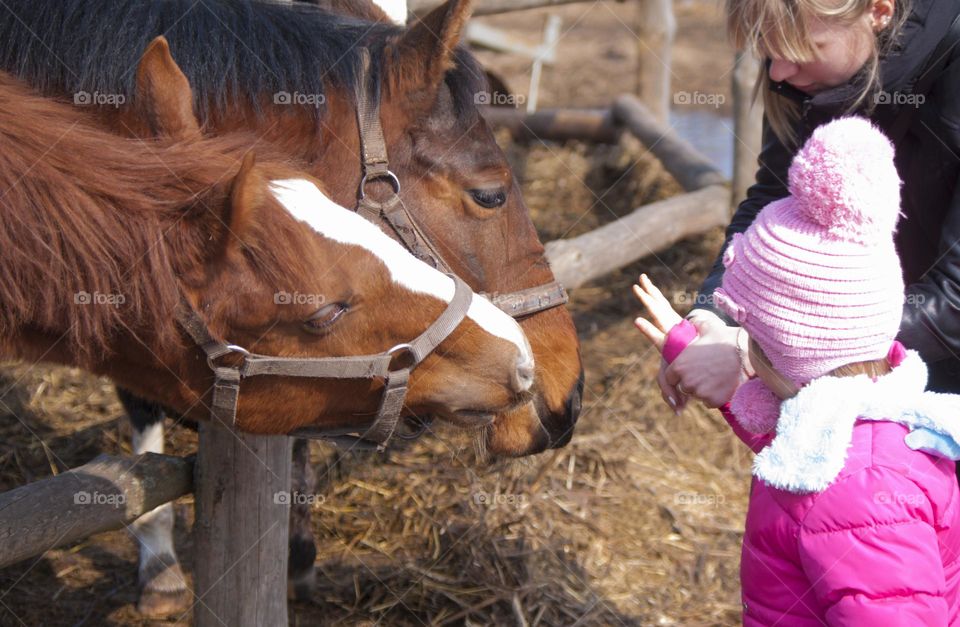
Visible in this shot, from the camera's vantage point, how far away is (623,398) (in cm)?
455

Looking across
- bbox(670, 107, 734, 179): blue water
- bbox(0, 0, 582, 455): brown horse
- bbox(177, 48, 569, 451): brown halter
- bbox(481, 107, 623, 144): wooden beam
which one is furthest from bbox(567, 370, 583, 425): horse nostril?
bbox(670, 107, 734, 179): blue water

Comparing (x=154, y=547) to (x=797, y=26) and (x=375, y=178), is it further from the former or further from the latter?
(x=797, y=26)

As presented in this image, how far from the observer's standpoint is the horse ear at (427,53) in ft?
7.84

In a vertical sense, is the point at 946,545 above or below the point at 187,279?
below

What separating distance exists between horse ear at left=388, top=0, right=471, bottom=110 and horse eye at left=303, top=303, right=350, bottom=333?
79 centimetres

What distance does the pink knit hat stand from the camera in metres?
1.64

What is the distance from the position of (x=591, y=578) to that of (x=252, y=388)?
6.09ft

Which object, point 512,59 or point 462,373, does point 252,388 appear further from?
point 512,59

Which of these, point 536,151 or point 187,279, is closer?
point 187,279

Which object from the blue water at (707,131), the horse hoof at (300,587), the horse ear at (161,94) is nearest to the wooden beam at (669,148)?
the blue water at (707,131)

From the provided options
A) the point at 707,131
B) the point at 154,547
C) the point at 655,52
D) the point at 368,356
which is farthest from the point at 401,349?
the point at 707,131

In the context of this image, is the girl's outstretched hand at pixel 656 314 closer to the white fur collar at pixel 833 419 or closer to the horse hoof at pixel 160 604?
the white fur collar at pixel 833 419

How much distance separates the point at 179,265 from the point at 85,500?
0.79 m

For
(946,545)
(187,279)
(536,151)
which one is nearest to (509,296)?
(187,279)
